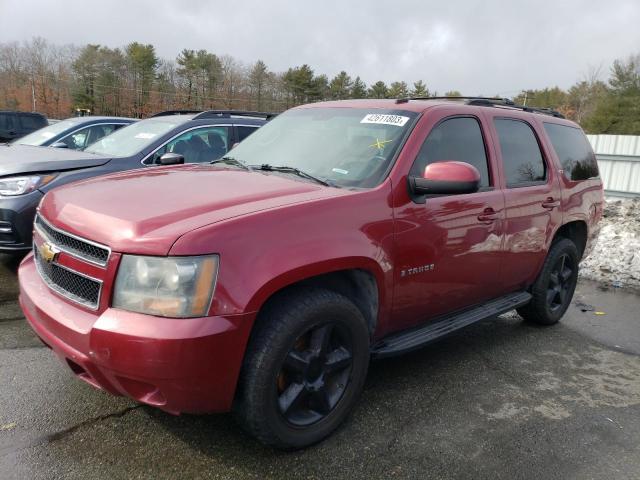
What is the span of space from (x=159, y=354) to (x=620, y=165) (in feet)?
38.6

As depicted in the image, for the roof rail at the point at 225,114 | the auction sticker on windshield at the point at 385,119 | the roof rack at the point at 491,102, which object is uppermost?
the roof rack at the point at 491,102

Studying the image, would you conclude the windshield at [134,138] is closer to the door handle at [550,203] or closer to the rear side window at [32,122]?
the door handle at [550,203]

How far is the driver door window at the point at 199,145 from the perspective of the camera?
6175mm

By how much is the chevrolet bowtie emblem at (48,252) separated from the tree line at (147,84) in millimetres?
63397

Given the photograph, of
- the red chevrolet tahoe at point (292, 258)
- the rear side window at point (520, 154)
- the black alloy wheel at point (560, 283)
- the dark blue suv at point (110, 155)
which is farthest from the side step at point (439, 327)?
the dark blue suv at point (110, 155)

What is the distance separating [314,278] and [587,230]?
3.53 meters

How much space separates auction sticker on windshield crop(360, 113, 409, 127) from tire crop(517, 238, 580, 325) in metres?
2.11

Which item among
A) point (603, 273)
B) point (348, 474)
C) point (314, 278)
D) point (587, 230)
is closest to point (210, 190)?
point (314, 278)

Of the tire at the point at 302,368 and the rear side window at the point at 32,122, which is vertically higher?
the rear side window at the point at 32,122

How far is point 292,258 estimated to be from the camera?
2408mm

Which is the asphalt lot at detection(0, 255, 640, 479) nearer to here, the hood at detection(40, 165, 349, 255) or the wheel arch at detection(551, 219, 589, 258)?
the hood at detection(40, 165, 349, 255)

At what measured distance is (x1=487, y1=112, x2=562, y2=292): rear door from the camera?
3865 mm

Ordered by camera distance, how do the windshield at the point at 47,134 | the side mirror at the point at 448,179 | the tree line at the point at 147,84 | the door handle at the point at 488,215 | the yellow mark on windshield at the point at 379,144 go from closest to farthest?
the side mirror at the point at 448,179, the yellow mark on windshield at the point at 379,144, the door handle at the point at 488,215, the windshield at the point at 47,134, the tree line at the point at 147,84

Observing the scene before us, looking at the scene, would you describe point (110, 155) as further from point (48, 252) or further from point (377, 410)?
point (377, 410)
